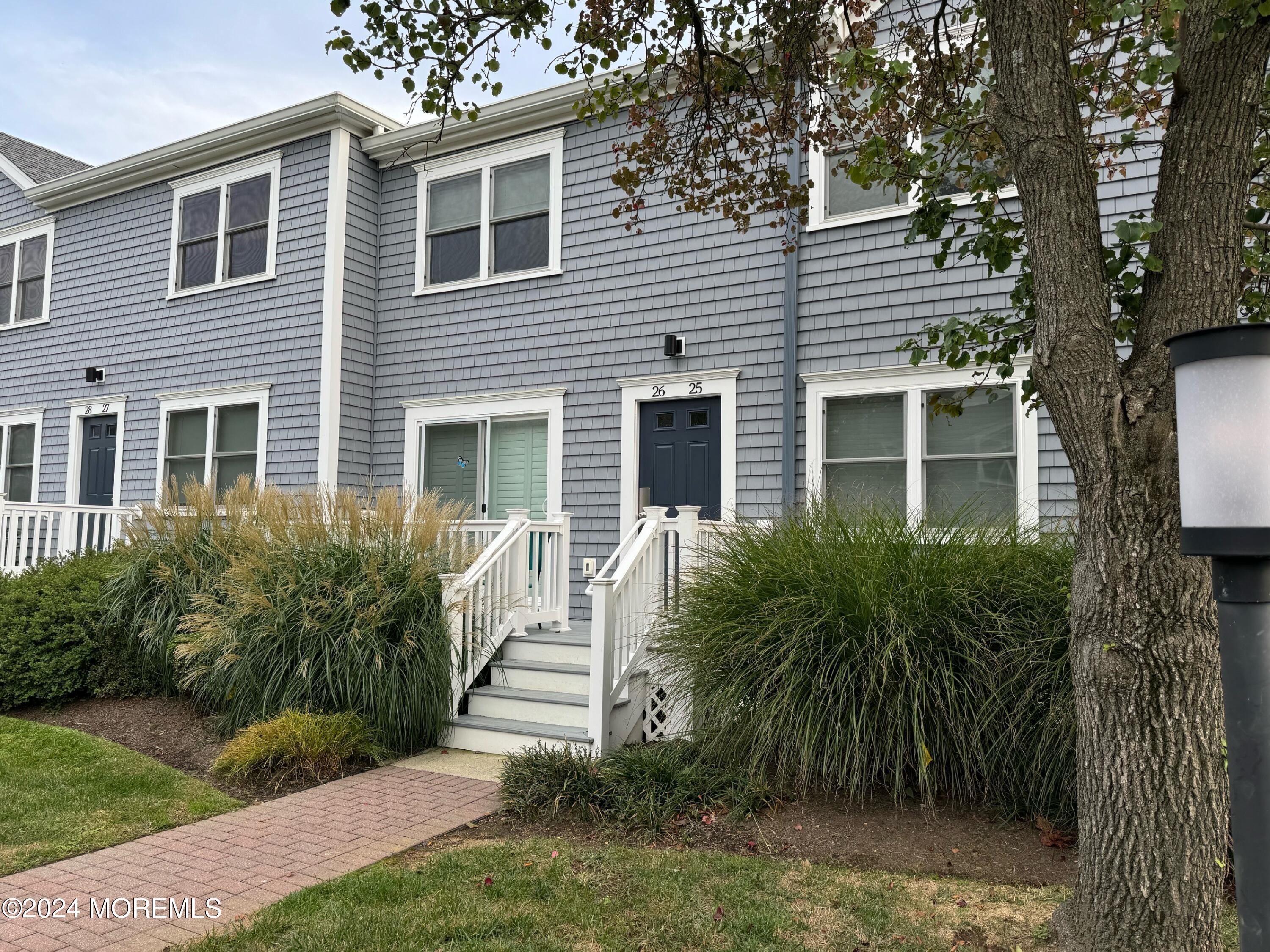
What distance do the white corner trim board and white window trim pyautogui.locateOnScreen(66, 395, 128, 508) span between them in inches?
149

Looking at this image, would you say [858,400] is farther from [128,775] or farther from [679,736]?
[128,775]

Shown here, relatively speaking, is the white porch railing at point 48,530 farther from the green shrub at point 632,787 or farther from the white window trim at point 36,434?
the green shrub at point 632,787

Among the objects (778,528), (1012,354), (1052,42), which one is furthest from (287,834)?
(1052,42)

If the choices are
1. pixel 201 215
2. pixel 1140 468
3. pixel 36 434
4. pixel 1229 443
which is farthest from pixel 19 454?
pixel 1229 443

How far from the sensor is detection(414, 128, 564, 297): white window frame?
9.70 m

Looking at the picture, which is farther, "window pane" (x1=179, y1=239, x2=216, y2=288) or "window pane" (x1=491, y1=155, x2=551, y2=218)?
"window pane" (x1=179, y1=239, x2=216, y2=288)

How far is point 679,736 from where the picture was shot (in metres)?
5.50

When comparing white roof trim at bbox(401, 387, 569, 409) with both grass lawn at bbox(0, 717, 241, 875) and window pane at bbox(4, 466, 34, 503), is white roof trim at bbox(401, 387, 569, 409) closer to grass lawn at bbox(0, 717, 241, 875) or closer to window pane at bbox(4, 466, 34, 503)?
grass lawn at bbox(0, 717, 241, 875)

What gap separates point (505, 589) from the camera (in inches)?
282

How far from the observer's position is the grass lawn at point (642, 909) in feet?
10.9

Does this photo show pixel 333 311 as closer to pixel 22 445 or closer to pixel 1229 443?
pixel 22 445

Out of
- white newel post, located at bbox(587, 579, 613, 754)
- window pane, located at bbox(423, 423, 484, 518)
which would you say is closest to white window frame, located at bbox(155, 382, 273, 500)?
window pane, located at bbox(423, 423, 484, 518)

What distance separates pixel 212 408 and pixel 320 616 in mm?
6315

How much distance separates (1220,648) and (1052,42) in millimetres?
2265
